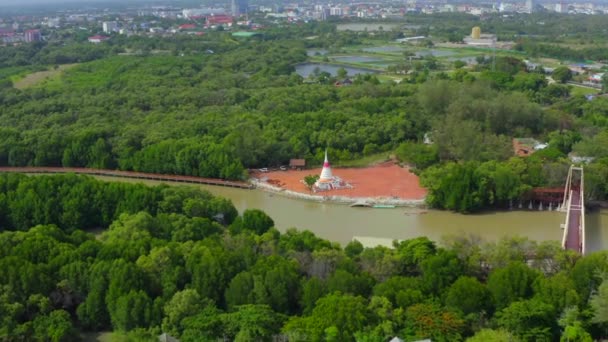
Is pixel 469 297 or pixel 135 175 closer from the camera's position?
pixel 469 297

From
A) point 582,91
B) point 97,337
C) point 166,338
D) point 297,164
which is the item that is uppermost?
point 582,91

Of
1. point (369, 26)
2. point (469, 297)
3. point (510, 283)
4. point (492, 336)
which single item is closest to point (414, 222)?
point (510, 283)

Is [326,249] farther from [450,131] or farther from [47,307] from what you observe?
[450,131]

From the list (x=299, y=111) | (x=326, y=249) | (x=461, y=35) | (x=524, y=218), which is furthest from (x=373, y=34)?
(x=326, y=249)

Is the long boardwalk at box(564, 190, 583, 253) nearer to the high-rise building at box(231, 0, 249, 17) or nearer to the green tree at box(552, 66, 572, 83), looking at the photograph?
the green tree at box(552, 66, 572, 83)

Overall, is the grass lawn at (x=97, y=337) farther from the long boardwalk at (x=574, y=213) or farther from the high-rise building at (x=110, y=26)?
the high-rise building at (x=110, y=26)

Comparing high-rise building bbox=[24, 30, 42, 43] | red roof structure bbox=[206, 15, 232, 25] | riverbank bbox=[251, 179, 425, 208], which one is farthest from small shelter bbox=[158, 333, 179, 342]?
red roof structure bbox=[206, 15, 232, 25]

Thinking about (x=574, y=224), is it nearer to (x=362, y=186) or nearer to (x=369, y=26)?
(x=362, y=186)
